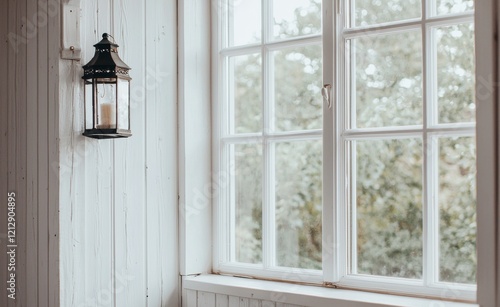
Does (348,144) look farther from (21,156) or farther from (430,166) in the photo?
(21,156)

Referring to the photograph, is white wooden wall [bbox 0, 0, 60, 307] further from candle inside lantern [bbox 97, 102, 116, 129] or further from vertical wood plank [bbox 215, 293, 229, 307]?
vertical wood plank [bbox 215, 293, 229, 307]

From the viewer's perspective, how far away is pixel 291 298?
271 centimetres

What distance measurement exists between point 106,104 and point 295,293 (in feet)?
3.52

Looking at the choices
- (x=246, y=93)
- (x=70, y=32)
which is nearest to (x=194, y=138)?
(x=246, y=93)

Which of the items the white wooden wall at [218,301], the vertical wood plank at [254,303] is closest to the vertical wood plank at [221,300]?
the white wooden wall at [218,301]

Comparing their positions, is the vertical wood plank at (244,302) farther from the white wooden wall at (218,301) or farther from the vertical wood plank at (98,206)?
the vertical wood plank at (98,206)

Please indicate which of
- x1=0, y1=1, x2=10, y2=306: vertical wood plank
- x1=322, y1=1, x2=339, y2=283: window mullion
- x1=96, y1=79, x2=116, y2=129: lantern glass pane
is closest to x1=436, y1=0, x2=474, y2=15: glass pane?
x1=322, y1=1, x2=339, y2=283: window mullion

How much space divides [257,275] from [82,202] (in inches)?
33.4

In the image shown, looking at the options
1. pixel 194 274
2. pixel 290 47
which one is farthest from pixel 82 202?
pixel 290 47

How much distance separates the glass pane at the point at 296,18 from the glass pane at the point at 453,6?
55 centimetres

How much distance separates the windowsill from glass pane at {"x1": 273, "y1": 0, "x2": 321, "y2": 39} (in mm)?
1099

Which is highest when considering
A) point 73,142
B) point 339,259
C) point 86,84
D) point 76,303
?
point 86,84

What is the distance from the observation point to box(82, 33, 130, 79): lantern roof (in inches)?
104

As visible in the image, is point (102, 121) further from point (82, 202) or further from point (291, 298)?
point (291, 298)
